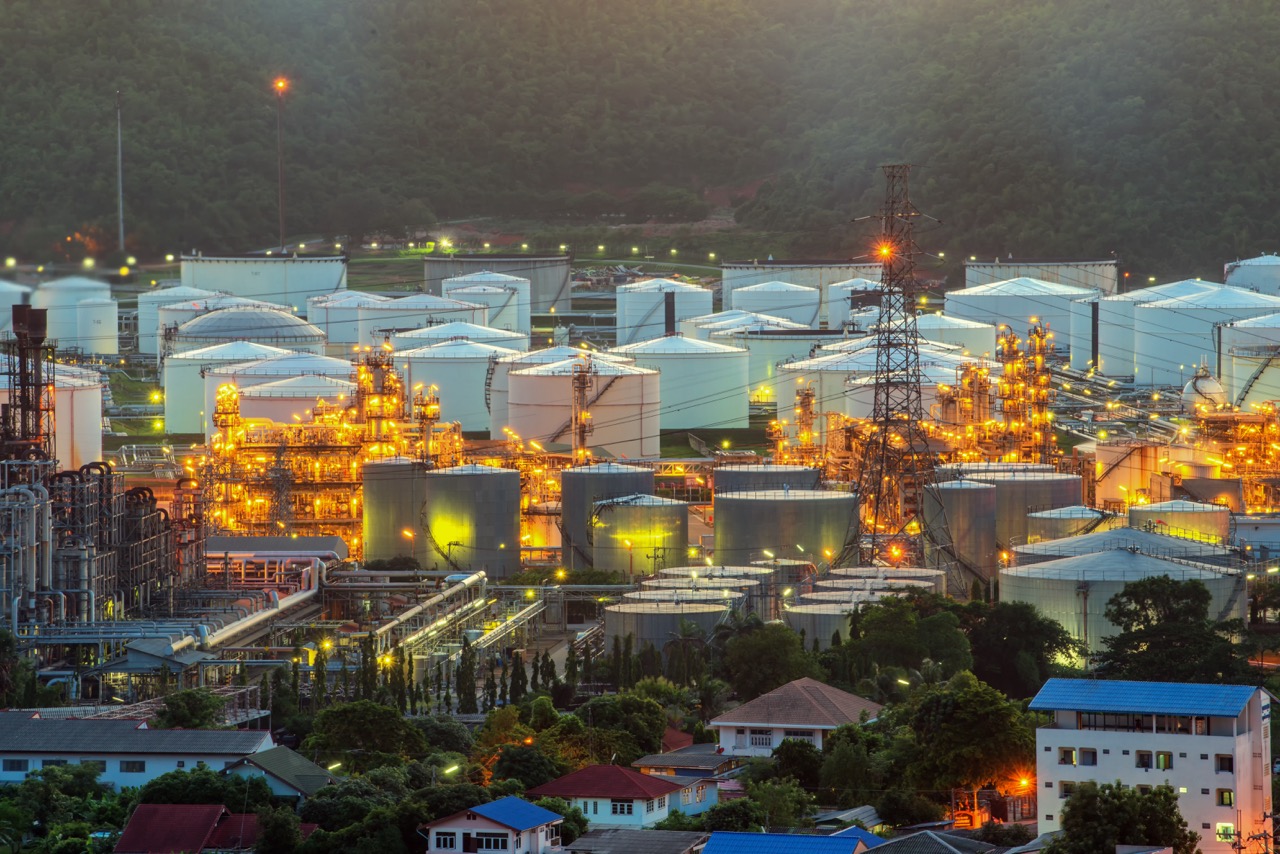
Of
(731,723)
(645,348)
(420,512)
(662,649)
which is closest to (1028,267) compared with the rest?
(645,348)

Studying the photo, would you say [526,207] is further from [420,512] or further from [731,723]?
[731,723]

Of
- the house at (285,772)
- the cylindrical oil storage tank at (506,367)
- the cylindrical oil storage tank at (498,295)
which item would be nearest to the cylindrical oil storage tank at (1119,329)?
the cylindrical oil storage tank at (498,295)

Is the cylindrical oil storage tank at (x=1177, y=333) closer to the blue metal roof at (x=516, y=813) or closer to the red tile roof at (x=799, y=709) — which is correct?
the red tile roof at (x=799, y=709)

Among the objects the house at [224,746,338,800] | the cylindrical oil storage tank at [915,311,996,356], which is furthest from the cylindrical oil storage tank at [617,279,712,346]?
the house at [224,746,338,800]

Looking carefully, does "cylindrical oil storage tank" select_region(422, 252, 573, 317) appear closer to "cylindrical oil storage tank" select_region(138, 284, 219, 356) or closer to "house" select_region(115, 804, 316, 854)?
"cylindrical oil storage tank" select_region(138, 284, 219, 356)

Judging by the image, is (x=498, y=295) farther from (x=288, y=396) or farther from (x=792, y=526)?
(x=792, y=526)

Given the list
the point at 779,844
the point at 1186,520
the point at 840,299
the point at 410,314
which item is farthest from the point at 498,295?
the point at 779,844
